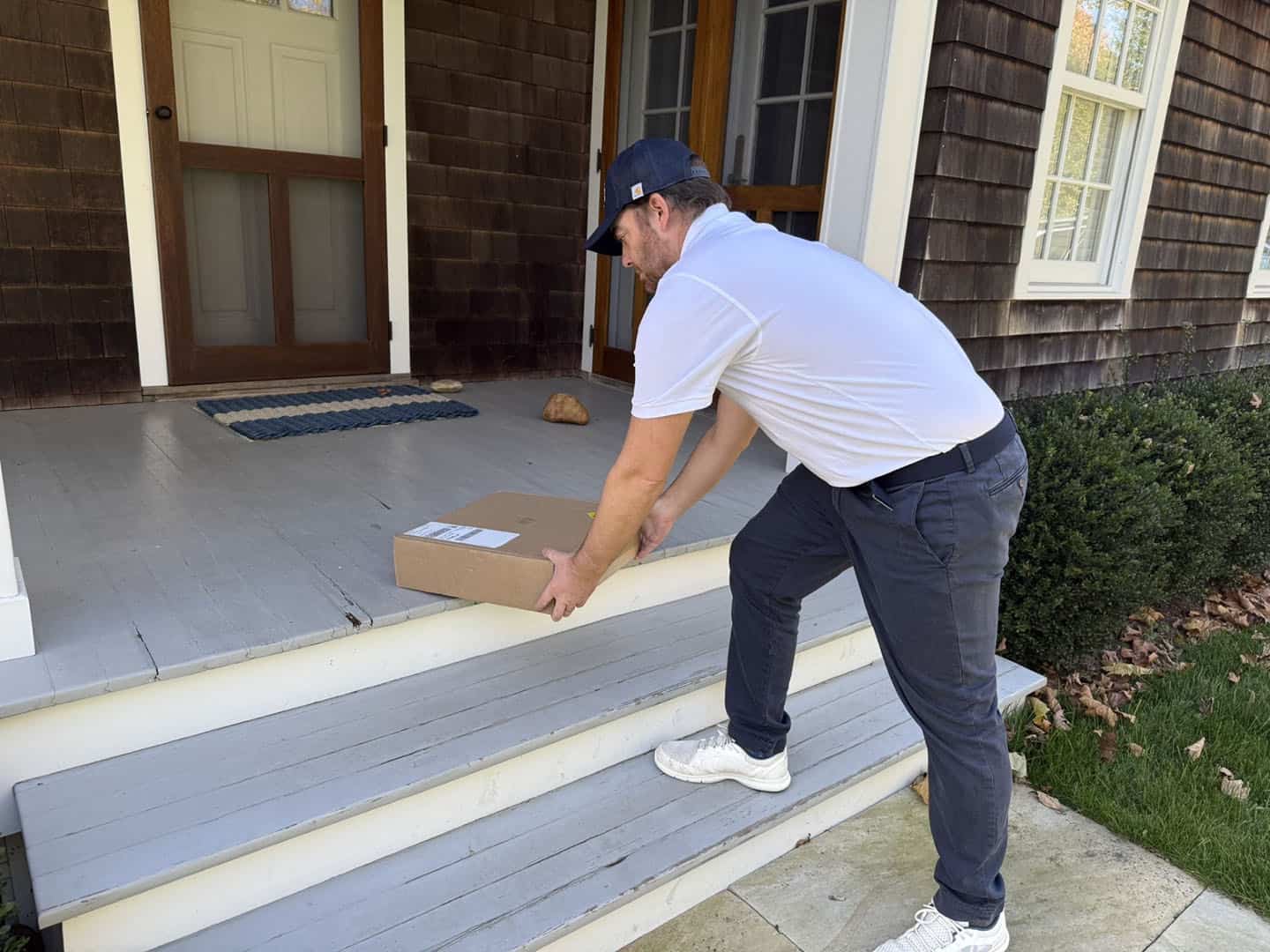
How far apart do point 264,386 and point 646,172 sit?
296 centimetres

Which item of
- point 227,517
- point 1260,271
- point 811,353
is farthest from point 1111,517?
point 1260,271

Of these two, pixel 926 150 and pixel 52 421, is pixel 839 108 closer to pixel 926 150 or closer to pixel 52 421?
pixel 926 150

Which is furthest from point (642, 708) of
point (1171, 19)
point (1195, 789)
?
point (1171, 19)

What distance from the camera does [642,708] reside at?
197cm

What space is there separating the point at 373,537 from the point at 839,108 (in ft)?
6.90

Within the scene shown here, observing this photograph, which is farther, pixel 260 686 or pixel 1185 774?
pixel 1185 774

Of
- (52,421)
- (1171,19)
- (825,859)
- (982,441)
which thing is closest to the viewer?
(982,441)

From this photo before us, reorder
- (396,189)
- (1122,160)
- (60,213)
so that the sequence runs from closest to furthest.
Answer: (60,213) → (396,189) → (1122,160)

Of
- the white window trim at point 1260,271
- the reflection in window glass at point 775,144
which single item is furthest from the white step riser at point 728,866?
the white window trim at point 1260,271

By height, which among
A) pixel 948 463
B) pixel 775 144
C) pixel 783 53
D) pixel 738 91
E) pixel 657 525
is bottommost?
pixel 657 525

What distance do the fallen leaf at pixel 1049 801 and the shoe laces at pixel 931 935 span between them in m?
0.79

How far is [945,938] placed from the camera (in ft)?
5.47

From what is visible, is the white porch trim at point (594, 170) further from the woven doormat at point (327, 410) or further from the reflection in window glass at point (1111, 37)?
the reflection in window glass at point (1111, 37)

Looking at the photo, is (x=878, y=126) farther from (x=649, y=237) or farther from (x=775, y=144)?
(x=649, y=237)
